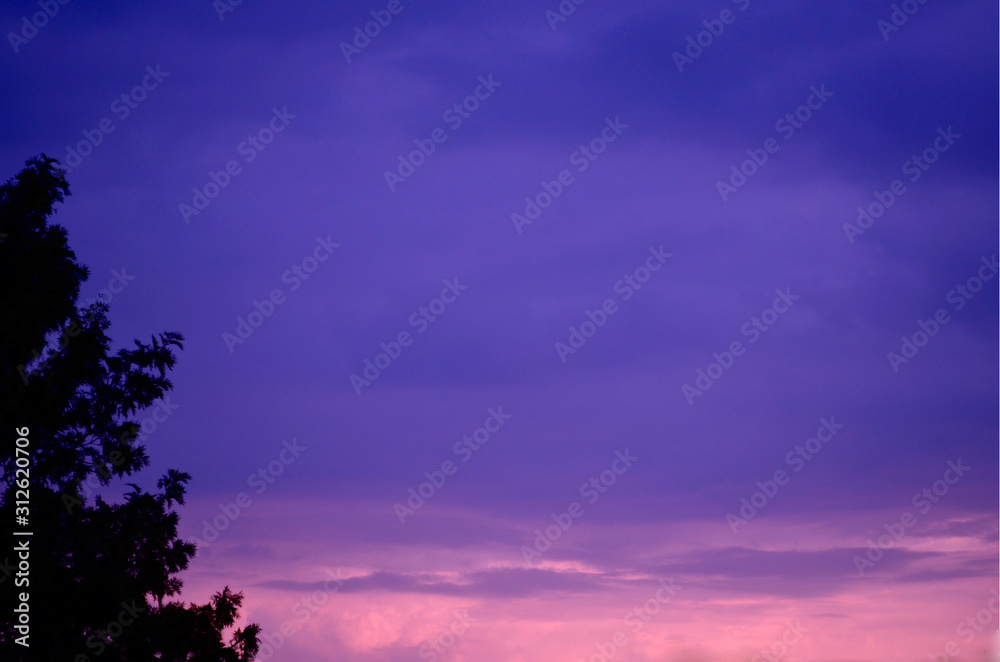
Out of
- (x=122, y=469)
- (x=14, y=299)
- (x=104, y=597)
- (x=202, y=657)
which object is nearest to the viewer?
(x=14, y=299)

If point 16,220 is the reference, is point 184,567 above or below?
below

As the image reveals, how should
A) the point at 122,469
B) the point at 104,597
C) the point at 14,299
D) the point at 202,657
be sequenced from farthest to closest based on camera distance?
the point at 202,657 → the point at 122,469 → the point at 104,597 → the point at 14,299

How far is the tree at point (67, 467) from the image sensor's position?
753 inches

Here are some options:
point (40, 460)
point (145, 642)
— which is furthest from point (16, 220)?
point (145, 642)

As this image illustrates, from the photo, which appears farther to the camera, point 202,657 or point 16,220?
point 202,657

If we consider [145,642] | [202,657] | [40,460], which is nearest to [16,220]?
[40,460]

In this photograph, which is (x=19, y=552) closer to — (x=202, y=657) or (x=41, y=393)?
(x=41, y=393)

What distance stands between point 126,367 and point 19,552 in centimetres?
497

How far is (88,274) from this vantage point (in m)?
21.2

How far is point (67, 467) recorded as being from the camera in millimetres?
20547

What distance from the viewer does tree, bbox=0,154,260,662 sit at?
1912cm

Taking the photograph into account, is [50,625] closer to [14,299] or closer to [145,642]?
[145,642]

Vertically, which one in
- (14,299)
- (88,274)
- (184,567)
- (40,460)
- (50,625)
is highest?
(88,274)

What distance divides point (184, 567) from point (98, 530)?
2.32 meters
